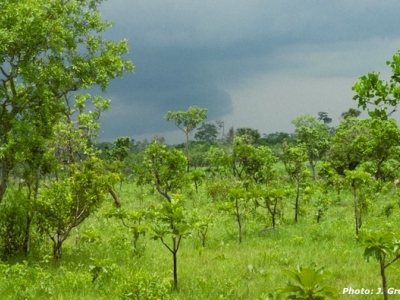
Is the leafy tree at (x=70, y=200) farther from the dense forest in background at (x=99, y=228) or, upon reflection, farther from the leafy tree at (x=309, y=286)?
the leafy tree at (x=309, y=286)

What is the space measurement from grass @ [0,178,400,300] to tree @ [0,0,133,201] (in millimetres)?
2906

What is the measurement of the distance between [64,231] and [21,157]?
220 centimetres

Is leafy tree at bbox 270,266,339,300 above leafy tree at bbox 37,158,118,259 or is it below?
below

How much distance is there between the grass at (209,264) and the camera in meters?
8.57

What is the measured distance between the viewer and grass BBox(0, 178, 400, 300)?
8.57 metres

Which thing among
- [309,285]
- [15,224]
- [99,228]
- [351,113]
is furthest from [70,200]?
[351,113]

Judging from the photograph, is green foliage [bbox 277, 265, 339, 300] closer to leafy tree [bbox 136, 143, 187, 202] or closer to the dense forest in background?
the dense forest in background

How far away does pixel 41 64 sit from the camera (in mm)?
11500

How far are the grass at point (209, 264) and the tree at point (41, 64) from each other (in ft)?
9.53

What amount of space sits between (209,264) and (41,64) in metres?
6.68

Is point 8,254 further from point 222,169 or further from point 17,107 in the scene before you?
point 222,169

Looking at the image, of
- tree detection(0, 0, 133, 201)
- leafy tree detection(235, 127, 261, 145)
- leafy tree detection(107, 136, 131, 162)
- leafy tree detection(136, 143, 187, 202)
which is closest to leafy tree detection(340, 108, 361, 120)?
leafy tree detection(235, 127, 261, 145)

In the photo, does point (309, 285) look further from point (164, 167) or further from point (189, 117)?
point (189, 117)

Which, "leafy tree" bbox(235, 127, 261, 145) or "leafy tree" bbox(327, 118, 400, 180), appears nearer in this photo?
"leafy tree" bbox(327, 118, 400, 180)
